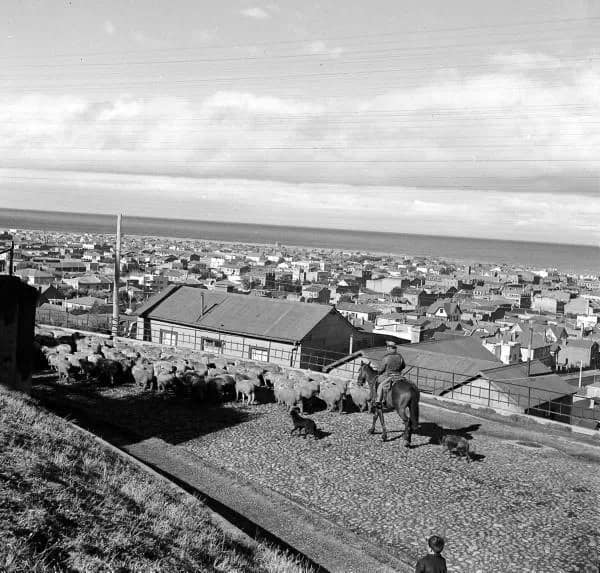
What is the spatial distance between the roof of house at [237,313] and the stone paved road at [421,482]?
1814 cm

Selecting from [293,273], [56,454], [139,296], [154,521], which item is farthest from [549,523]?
[293,273]

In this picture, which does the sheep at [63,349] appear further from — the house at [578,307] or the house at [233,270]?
the house at [233,270]

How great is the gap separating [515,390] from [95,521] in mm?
21989

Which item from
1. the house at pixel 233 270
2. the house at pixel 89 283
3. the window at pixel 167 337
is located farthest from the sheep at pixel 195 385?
the house at pixel 233 270

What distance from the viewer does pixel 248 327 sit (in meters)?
39.6

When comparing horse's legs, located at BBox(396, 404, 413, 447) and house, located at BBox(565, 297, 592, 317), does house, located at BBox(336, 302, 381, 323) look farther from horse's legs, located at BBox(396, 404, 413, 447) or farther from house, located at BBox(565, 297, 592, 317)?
horse's legs, located at BBox(396, 404, 413, 447)

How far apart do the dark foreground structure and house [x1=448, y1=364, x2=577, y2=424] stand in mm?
14439

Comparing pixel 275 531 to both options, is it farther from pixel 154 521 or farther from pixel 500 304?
pixel 500 304

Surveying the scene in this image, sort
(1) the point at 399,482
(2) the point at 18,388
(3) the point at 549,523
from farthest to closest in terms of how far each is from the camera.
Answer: (2) the point at 18,388 < (1) the point at 399,482 < (3) the point at 549,523

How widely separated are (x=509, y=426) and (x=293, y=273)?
151m

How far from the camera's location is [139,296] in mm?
97188

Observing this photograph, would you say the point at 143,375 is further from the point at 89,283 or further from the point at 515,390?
the point at 89,283

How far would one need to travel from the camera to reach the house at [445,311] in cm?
10006

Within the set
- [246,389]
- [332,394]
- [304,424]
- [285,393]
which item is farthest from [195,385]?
[304,424]
